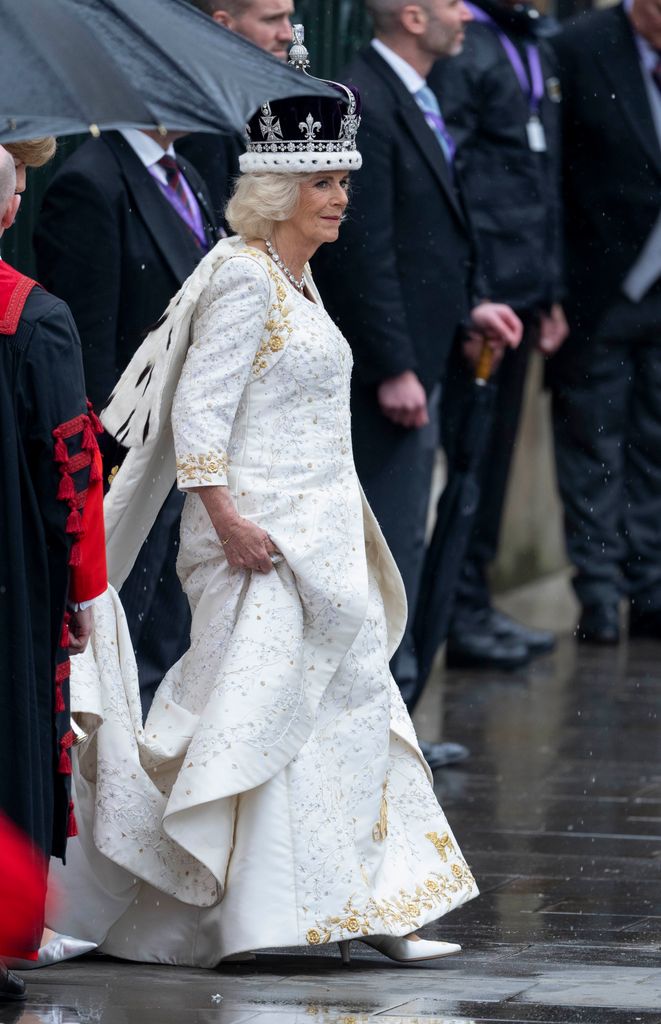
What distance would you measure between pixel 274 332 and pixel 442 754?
2730 millimetres

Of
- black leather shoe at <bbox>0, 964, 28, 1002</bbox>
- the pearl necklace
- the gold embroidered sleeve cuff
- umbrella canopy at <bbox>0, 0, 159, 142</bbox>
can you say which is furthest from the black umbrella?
umbrella canopy at <bbox>0, 0, 159, 142</bbox>

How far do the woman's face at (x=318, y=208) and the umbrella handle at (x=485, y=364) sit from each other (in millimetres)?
2689

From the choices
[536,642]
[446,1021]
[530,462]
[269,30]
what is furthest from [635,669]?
[446,1021]

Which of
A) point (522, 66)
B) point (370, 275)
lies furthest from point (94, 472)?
point (522, 66)

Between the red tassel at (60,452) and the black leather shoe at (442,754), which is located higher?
the red tassel at (60,452)

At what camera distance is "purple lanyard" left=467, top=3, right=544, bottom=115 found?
9.27 meters

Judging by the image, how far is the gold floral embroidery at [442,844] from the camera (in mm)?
5371

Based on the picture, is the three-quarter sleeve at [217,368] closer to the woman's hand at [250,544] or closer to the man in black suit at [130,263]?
the woman's hand at [250,544]

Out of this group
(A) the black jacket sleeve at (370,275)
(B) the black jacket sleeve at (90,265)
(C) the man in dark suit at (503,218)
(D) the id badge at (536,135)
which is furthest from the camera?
(D) the id badge at (536,135)

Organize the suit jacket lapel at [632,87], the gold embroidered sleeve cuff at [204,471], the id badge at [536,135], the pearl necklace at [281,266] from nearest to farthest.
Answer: the gold embroidered sleeve cuff at [204,471] < the pearl necklace at [281,266] < the id badge at [536,135] < the suit jacket lapel at [632,87]

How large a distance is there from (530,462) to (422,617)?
194 inches

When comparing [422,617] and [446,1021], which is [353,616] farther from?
[422,617]

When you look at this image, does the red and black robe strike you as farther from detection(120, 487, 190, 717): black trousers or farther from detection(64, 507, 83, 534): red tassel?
detection(120, 487, 190, 717): black trousers

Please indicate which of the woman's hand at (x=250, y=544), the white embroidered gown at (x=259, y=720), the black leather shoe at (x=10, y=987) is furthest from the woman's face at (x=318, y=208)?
the black leather shoe at (x=10, y=987)
